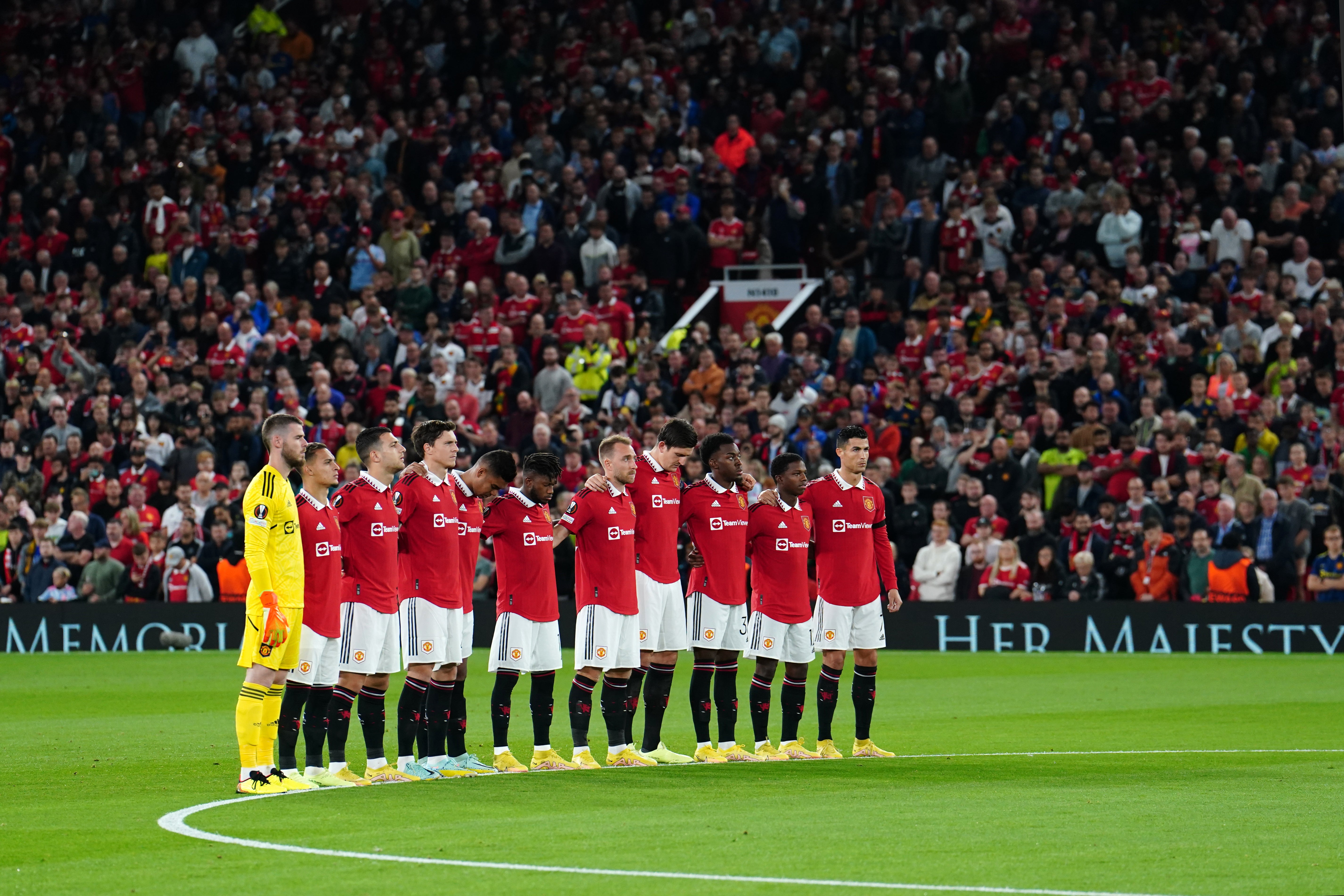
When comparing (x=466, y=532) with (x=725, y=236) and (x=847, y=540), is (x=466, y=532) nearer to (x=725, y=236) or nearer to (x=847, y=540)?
(x=847, y=540)

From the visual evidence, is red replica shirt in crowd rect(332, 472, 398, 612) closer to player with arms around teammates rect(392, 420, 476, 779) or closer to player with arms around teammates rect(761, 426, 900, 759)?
player with arms around teammates rect(392, 420, 476, 779)

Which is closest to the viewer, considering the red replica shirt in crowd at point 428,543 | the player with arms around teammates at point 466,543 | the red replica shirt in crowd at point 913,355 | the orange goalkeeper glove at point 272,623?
the orange goalkeeper glove at point 272,623

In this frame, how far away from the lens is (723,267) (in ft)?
101

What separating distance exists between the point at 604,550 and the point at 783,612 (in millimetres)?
1705

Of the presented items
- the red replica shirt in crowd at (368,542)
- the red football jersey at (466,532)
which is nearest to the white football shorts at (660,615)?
the red football jersey at (466,532)

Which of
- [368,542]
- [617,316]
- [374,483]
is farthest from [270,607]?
[617,316]

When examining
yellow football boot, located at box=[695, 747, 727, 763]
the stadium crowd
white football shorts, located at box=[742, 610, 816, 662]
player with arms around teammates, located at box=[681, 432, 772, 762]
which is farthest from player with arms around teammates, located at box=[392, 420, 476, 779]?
the stadium crowd

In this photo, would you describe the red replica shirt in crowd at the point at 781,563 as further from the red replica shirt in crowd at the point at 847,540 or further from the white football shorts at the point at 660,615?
the white football shorts at the point at 660,615

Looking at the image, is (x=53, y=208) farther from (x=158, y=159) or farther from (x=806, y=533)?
(x=806, y=533)

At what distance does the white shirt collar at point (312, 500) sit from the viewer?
12172 millimetres

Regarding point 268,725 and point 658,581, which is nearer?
point 268,725

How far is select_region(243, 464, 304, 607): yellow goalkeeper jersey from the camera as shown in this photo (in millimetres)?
11680

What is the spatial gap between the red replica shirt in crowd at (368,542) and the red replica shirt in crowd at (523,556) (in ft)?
2.83

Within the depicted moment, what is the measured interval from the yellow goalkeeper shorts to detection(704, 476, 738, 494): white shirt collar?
3724 millimetres
